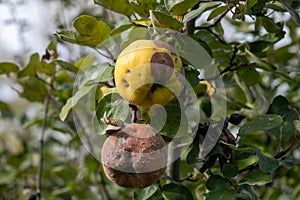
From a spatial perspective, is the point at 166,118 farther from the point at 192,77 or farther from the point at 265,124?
the point at 265,124

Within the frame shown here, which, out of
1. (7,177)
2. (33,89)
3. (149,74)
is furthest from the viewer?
(7,177)

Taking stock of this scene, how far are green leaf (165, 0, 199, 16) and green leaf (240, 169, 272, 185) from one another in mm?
357

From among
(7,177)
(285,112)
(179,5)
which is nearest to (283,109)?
(285,112)

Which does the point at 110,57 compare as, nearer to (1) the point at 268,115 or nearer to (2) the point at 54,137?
(1) the point at 268,115

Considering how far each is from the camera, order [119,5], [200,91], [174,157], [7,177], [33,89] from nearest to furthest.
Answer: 1. [119,5]
2. [174,157]
3. [200,91]
4. [33,89]
5. [7,177]

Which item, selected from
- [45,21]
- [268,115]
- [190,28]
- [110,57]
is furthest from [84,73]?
[45,21]

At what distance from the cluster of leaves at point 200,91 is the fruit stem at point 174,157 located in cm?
3

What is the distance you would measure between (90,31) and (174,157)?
1.16ft

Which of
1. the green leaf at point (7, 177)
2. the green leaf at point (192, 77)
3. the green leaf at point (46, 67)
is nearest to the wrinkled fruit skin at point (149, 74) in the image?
the green leaf at point (192, 77)

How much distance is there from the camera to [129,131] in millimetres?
953

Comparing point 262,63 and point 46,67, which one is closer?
point 262,63

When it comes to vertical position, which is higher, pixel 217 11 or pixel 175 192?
pixel 217 11

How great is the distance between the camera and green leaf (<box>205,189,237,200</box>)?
1061 mm

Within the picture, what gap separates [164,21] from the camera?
0.98m
